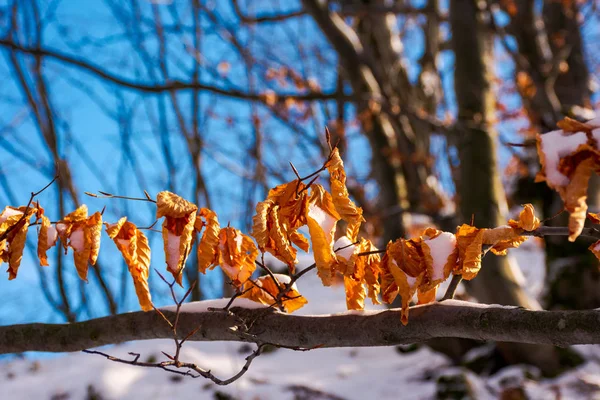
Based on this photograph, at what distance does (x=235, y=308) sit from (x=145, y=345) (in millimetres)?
2731

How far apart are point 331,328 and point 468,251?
349mm

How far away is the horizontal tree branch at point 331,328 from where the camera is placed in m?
0.91

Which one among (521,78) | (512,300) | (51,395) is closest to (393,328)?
(512,300)

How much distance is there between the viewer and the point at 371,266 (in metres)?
1.08

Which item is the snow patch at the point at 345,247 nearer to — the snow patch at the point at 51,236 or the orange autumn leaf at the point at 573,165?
the orange autumn leaf at the point at 573,165

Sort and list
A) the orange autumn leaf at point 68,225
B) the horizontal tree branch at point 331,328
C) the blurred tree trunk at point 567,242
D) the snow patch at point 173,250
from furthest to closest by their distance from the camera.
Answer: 1. the blurred tree trunk at point 567,242
2. the orange autumn leaf at point 68,225
3. the snow patch at point 173,250
4. the horizontal tree branch at point 331,328

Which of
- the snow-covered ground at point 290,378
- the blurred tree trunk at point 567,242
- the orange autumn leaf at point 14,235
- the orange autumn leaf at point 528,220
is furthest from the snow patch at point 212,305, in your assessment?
the blurred tree trunk at point 567,242

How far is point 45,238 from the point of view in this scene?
1075 millimetres

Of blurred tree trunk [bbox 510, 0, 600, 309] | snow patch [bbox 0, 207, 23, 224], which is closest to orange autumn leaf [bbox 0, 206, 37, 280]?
snow patch [bbox 0, 207, 23, 224]

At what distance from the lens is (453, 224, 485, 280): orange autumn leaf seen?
94 centimetres

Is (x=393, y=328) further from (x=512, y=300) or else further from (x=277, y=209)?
(x=512, y=300)

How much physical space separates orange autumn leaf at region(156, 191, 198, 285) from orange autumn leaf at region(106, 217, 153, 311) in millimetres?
80

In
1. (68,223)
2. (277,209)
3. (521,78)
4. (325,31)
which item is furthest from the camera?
(521,78)

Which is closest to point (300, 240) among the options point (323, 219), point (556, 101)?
point (323, 219)
